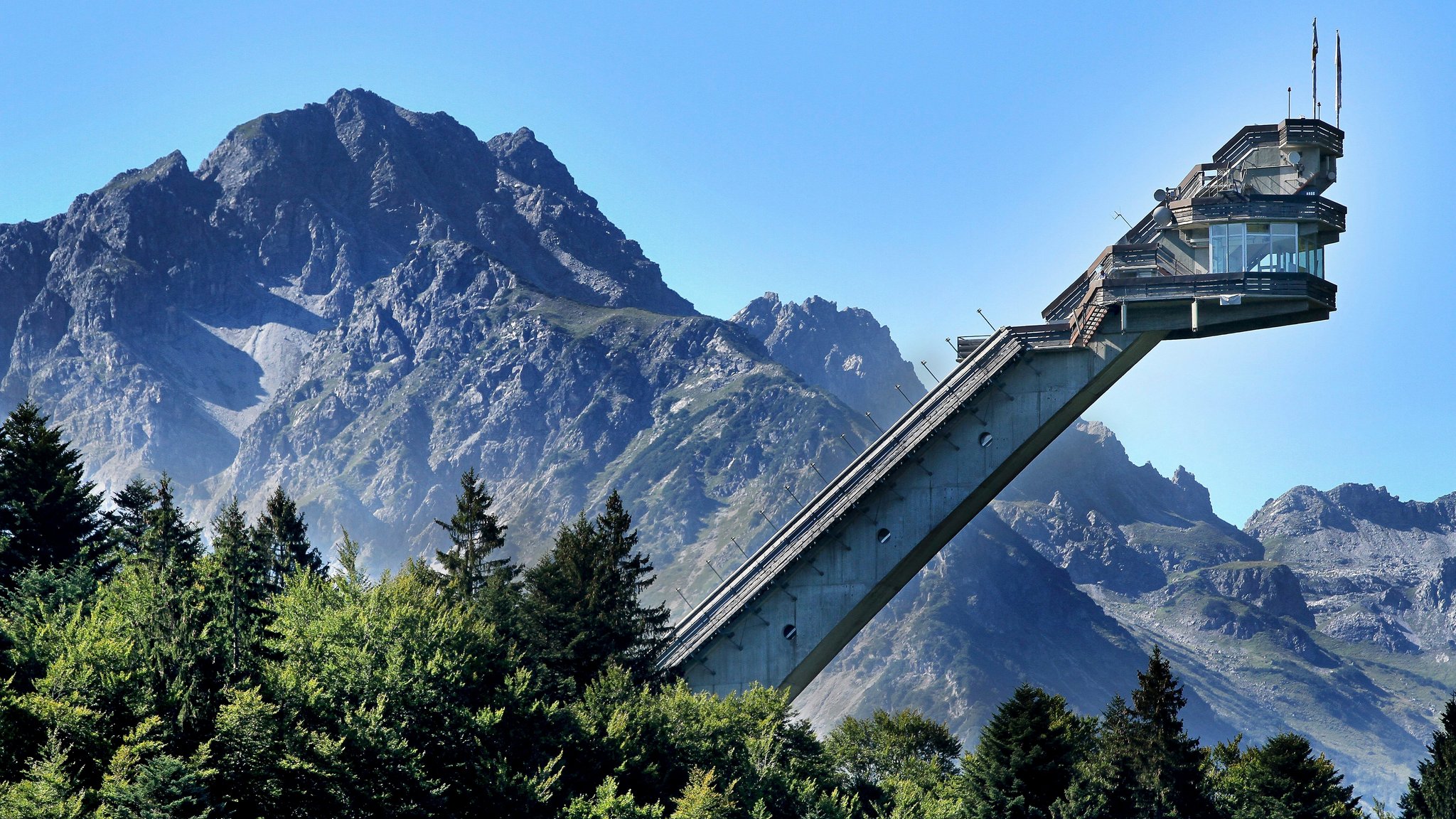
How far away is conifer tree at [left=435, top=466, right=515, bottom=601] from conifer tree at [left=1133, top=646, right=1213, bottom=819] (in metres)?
31.7

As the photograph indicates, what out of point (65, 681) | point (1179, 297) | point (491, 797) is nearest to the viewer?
point (65, 681)

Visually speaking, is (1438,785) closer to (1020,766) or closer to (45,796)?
(1020,766)

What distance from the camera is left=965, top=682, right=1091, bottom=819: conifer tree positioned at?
237 ft

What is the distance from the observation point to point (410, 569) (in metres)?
74.6

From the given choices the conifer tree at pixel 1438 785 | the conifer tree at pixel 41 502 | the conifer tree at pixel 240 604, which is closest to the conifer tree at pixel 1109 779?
the conifer tree at pixel 1438 785

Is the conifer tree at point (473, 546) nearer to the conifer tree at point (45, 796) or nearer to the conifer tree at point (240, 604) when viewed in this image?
the conifer tree at point (240, 604)

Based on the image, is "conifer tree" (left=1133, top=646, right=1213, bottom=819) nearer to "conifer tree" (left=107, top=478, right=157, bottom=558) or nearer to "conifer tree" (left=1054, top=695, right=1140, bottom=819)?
"conifer tree" (left=1054, top=695, right=1140, bottom=819)

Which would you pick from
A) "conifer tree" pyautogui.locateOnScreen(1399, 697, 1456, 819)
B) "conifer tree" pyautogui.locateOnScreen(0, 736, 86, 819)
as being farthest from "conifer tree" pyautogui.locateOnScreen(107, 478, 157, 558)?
"conifer tree" pyautogui.locateOnScreen(1399, 697, 1456, 819)

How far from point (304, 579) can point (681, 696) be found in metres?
17.0

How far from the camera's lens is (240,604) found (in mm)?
60969

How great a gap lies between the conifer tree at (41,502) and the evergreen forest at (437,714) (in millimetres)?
141

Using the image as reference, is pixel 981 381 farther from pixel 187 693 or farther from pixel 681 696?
pixel 187 693

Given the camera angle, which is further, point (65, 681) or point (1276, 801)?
point (1276, 801)

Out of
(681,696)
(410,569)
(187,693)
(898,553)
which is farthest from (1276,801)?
(187,693)
